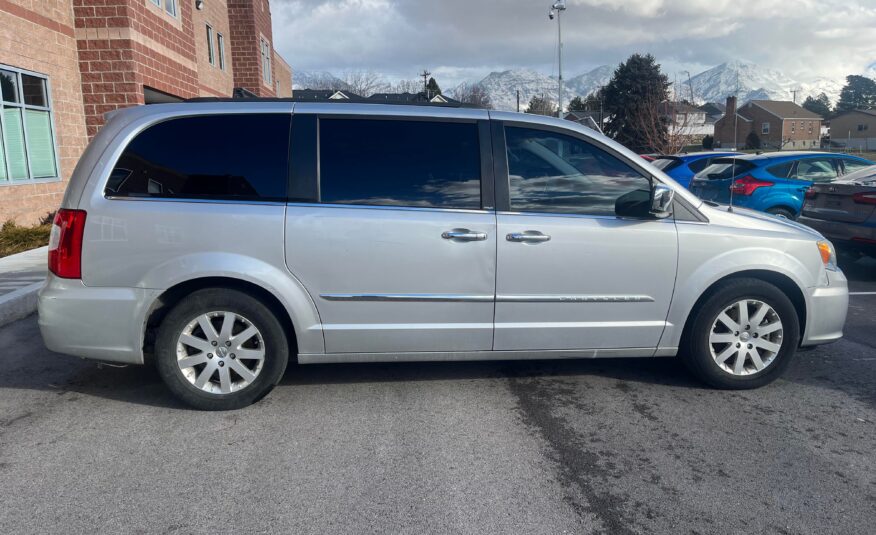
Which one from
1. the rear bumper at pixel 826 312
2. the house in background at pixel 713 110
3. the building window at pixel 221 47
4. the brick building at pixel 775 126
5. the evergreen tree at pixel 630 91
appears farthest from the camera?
the house in background at pixel 713 110

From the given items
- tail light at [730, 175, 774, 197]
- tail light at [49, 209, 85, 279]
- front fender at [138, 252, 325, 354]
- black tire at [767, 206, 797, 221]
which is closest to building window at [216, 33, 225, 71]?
tail light at [730, 175, 774, 197]

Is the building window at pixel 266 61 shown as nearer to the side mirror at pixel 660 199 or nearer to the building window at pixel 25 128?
the building window at pixel 25 128

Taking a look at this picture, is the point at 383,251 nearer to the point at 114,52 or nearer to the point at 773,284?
the point at 773,284

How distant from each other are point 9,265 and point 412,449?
24.7ft

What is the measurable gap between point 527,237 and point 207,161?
210cm

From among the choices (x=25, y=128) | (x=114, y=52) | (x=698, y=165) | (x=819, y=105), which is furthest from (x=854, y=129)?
(x=25, y=128)

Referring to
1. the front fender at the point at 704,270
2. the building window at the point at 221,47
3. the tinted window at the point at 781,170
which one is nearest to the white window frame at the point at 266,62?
the building window at the point at 221,47

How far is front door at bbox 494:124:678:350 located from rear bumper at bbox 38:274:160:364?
90.1 inches

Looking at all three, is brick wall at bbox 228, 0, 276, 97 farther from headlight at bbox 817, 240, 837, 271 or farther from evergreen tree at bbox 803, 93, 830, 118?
evergreen tree at bbox 803, 93, 830, 118

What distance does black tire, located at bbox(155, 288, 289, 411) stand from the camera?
426cm

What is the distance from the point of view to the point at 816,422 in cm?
426

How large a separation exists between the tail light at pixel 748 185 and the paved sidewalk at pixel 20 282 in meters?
9.73

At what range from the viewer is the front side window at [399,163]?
4.39 m

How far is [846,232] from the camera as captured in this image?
8.72 meters
